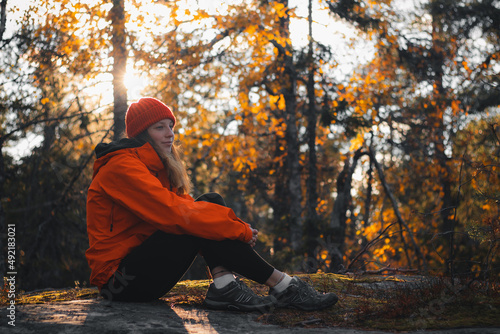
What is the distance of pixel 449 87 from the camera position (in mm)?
10945

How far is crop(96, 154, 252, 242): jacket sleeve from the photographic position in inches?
104

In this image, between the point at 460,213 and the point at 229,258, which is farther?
the point at 460,213

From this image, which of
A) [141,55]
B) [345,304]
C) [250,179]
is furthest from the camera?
[250,179]

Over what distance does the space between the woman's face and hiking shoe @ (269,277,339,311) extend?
3.96 feet

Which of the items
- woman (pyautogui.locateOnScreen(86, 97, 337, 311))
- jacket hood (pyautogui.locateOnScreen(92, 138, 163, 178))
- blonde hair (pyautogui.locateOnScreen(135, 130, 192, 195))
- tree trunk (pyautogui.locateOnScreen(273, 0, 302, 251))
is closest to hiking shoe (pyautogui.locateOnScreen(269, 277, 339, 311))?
woman (pyautogui.locateOnScreen(86, 97, 337, 311))

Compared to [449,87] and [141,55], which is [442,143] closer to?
[449,87]

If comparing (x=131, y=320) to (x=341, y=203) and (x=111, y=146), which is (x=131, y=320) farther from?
(x=341, y=203)

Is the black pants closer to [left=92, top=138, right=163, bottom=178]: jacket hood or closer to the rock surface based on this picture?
→ the rock surface

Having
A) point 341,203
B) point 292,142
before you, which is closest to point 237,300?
point 341,203

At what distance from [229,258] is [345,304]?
912 mm

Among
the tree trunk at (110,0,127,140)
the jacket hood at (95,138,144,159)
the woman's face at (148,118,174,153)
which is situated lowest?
the jacket hood at (95,138,144,159)

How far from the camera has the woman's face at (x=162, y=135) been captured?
3.10m

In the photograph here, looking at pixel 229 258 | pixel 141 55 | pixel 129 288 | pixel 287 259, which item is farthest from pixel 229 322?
pixel 141 55

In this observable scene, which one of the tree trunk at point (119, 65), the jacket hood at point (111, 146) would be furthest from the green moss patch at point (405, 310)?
the tree trunk at point (119, 65)
